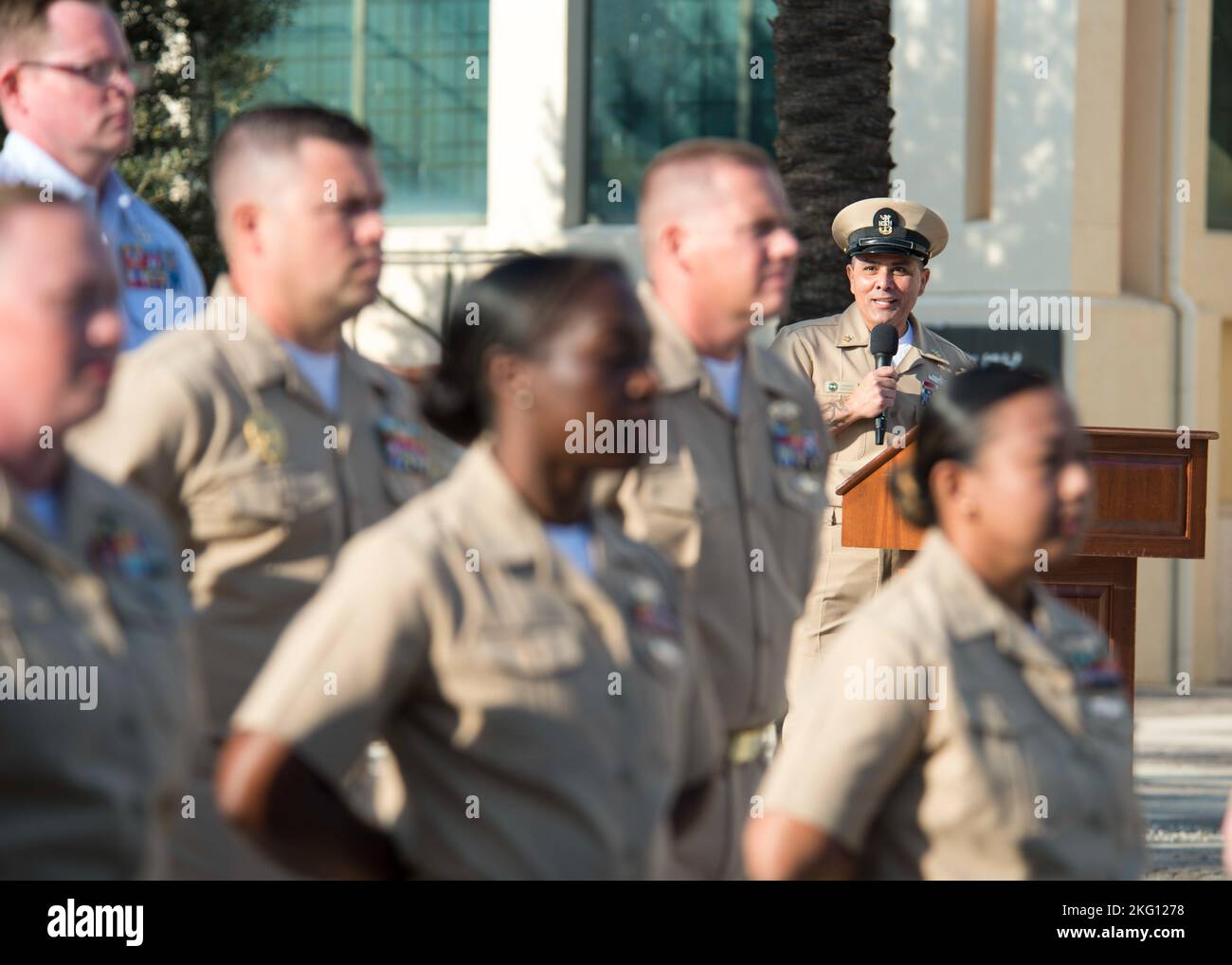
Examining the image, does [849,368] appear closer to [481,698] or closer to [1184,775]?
[1184,775]

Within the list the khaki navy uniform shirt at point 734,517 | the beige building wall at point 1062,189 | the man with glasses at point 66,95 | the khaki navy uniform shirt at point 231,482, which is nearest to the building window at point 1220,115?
the beige building wall at point 1062,189

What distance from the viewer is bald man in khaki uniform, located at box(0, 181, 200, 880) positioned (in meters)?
2.80

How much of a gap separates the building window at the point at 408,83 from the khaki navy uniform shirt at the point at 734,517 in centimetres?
1426

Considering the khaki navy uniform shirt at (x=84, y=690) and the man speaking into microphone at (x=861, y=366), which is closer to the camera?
the khaki navy uniform shirt at (x=84, y=690)

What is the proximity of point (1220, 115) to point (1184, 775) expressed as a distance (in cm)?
885

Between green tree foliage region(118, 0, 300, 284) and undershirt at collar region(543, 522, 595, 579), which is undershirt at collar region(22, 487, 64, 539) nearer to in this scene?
undershirt at collar region(543, 522, 595, 579)

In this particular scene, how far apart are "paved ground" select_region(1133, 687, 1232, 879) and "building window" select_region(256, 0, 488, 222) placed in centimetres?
721

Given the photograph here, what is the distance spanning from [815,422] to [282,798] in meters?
Result: 2.07

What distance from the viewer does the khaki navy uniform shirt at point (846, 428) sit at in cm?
747

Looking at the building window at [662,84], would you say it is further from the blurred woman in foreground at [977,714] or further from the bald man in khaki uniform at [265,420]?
the blurred woman in foreground at [977,714]

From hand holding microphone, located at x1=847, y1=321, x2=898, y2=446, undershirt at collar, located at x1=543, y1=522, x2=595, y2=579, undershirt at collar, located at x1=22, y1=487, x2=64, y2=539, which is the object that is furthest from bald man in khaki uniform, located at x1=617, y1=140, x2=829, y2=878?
hand holding microphone, located at x1=847, y1=321, x2=898, y2=446

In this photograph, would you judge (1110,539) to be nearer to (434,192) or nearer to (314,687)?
(314,687)

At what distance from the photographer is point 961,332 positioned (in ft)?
57.8

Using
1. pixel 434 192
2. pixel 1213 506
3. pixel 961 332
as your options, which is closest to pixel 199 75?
pixel 434 192
